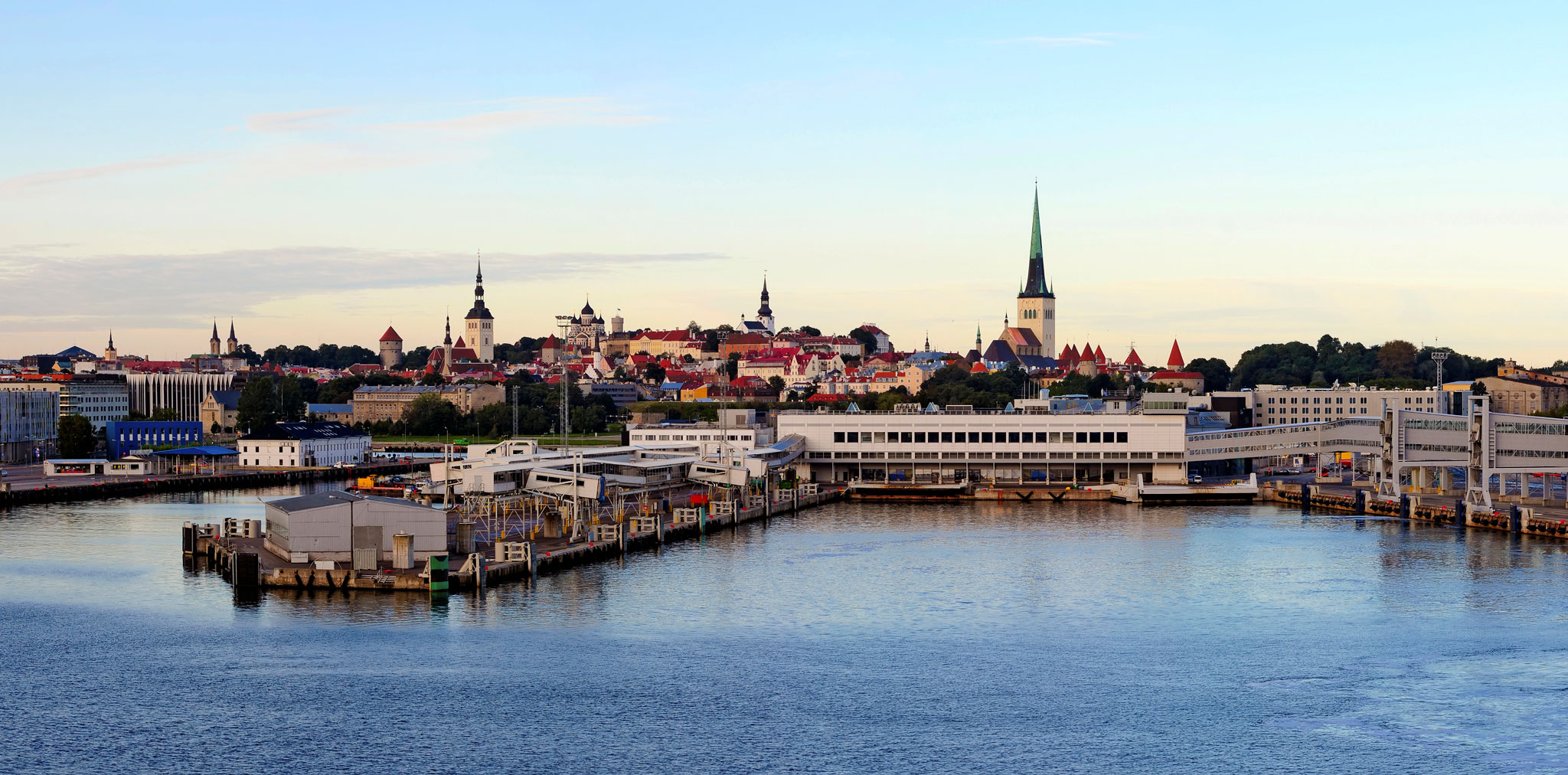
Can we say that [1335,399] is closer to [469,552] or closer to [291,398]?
[469,552]

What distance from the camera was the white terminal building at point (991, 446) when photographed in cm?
4275

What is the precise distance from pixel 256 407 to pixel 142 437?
13.2 metres

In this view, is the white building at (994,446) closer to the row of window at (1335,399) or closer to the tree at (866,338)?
the row of window at (1335,399)

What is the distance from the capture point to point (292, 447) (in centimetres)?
5359

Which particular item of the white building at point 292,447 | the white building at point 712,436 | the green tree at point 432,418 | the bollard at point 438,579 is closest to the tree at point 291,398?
Answer: the green tree at point 432,418

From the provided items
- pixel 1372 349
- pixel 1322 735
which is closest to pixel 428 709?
pixel 1322 735

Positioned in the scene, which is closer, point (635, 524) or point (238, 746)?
point (238, 746)

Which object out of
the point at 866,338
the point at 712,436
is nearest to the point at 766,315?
the point at 866,338

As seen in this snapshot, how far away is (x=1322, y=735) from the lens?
14734mm

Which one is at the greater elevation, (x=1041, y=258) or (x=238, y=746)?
(x=1041, y=258)

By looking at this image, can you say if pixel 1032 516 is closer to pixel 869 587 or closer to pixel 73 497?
pixel 869 587

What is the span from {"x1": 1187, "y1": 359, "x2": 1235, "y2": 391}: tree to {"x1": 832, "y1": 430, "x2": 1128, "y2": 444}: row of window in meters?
56.3

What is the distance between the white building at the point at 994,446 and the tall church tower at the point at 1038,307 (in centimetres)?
8028

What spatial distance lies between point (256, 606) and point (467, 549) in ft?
12.2
